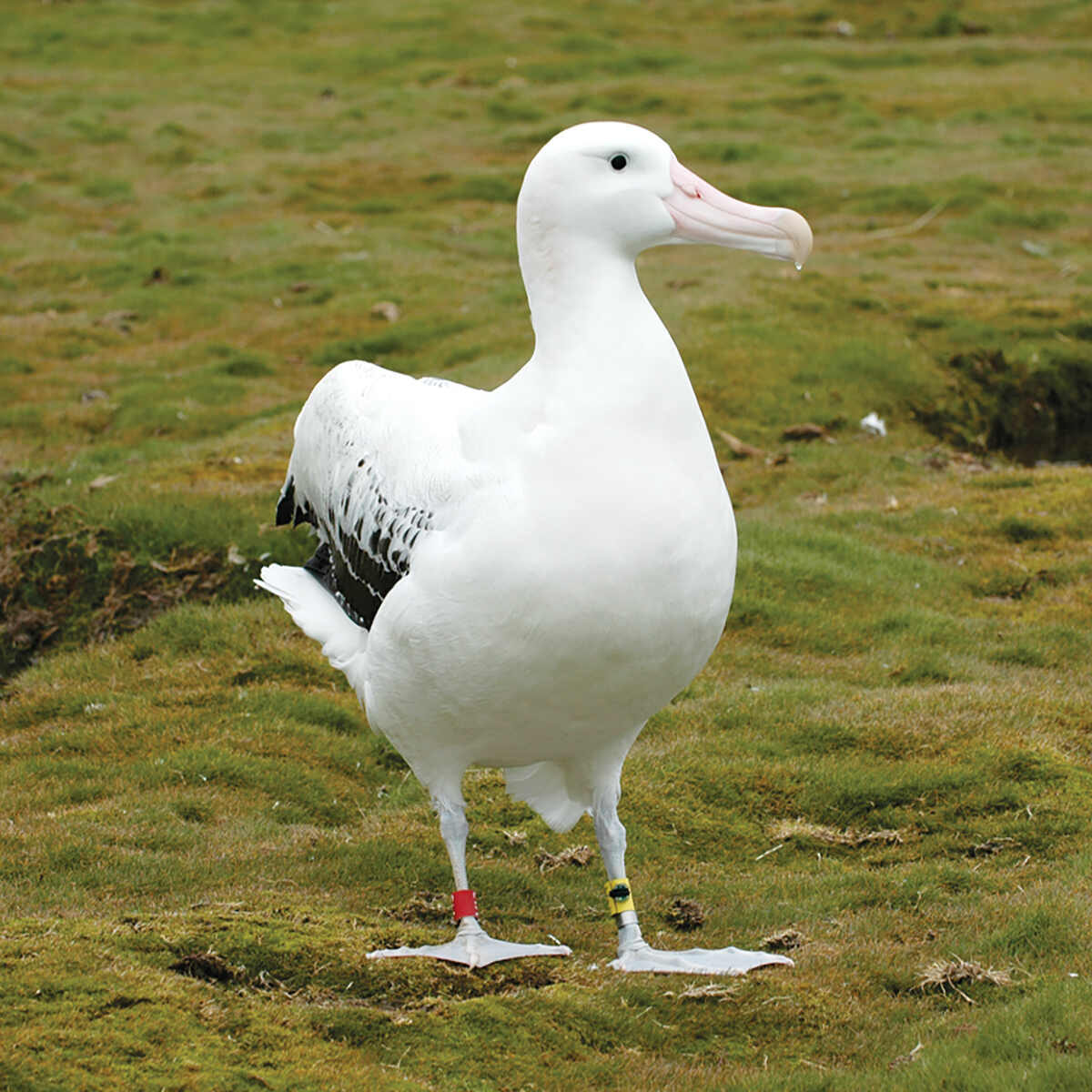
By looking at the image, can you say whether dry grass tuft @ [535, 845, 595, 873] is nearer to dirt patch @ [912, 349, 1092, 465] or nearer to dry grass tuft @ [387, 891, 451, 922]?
dry grass tuft @ [387, 891, 451, 922]

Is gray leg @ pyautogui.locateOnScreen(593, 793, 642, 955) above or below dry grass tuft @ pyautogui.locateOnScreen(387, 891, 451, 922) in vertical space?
above

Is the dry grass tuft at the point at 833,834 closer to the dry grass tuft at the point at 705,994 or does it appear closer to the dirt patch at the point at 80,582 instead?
the dry grass tuft at the point at 705,994

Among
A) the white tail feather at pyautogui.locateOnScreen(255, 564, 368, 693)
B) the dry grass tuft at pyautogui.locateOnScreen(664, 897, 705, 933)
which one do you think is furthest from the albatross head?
the dry grass tuft at pyautogui.locateOnScreen(664, 897, 705, 933)

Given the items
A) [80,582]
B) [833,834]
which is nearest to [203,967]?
[833,834]

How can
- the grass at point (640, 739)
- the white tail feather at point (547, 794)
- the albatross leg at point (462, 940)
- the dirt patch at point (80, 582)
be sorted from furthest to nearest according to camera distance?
1. the dirt patch at point (80, 582)
2. the white tail feather at point (547, 794)
3. the albatross leg at point (462, 940)
4. the grass at point (640, 739)

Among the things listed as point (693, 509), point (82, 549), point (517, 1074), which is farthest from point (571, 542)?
point (82, 549)

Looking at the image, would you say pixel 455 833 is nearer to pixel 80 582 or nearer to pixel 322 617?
pixel 322 617

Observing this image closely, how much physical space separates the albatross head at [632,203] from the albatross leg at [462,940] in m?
1.87

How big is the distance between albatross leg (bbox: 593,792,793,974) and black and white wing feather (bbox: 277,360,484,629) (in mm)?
1050

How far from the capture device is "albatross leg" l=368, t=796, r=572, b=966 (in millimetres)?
4793

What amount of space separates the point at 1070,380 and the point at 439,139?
42.7 ft

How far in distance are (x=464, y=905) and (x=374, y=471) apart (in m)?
1.42

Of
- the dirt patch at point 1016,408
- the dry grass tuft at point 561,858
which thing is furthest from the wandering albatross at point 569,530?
the dirt patch at point 1016,408

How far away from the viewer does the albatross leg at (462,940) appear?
15.7ft
